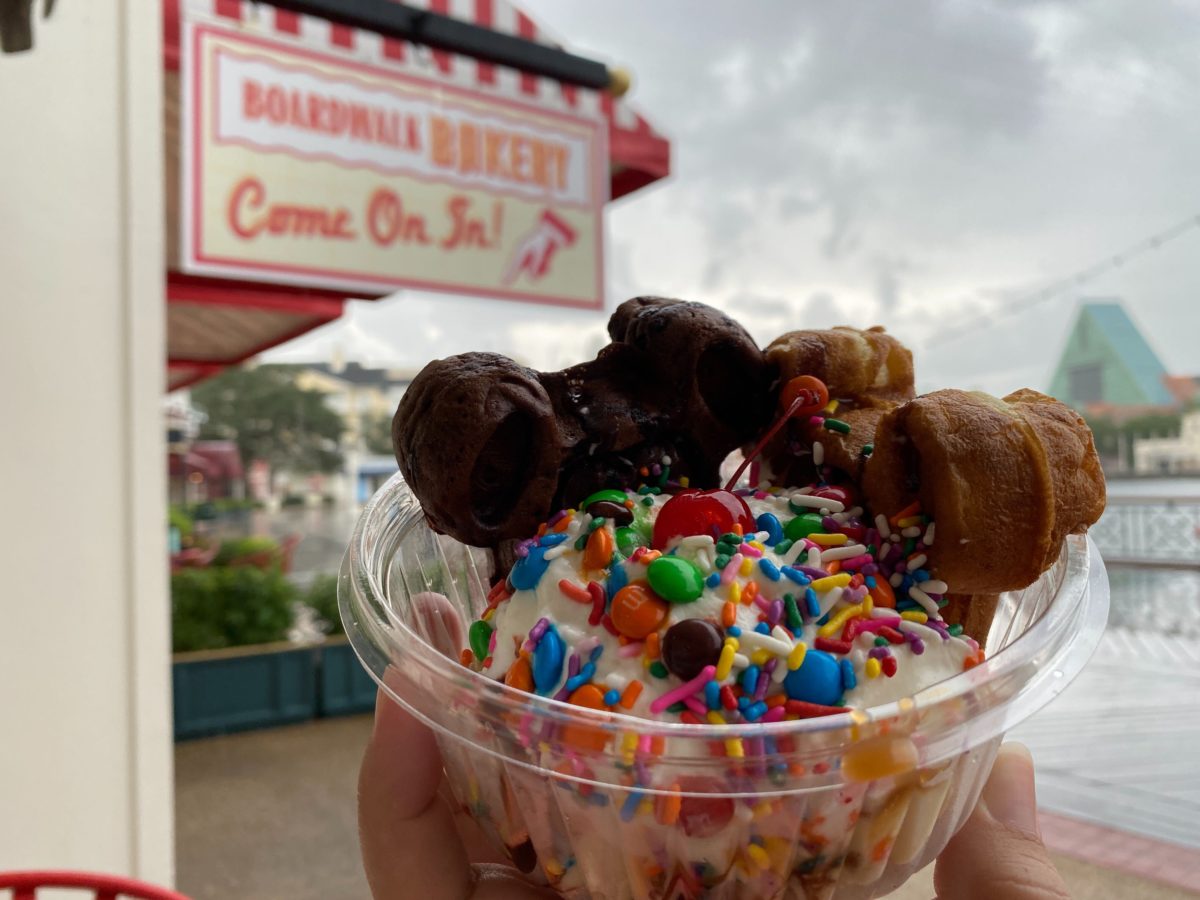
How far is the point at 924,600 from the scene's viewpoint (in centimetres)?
68

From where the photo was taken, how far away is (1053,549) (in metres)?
0.69

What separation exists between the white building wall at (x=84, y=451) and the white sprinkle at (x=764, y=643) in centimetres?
176

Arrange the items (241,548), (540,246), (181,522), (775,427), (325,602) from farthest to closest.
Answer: (181,522) < (241,548) < (325,602) < (540,246) < (775,427)

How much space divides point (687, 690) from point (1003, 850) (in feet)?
Answer: 1.20

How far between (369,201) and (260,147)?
34 cm

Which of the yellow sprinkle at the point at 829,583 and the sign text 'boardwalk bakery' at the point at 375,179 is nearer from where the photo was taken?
the yellow sprinkle at the point at 829,583

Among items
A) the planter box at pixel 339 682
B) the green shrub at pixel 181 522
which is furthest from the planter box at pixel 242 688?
the green shrub at pixel 181 522

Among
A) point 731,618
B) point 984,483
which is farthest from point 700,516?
point 984,483

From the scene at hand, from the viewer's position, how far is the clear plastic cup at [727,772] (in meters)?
0.57

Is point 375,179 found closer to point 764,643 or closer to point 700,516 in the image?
point 700,516

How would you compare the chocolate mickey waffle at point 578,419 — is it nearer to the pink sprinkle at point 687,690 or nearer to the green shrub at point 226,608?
the pink sprinkle at point 687,690

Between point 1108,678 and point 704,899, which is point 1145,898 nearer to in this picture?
point 1108,678

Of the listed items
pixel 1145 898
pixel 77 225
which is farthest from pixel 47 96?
pixel 1145 898

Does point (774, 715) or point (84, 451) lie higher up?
point (84, 451)
